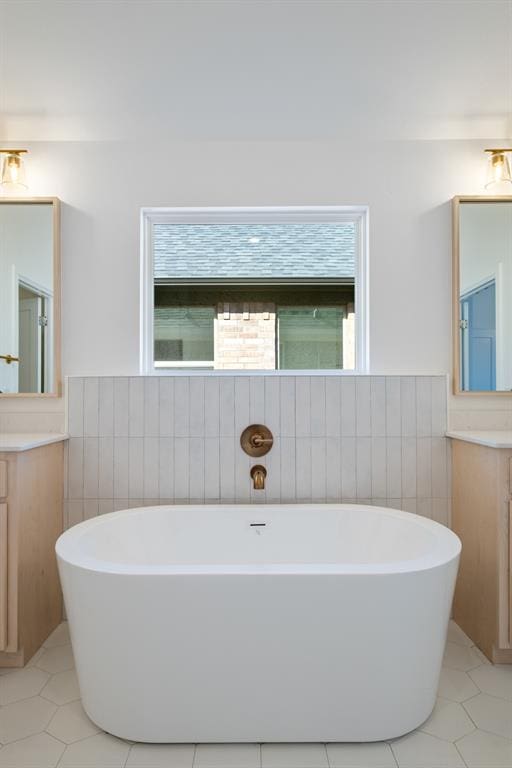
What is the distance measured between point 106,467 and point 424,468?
151 cm

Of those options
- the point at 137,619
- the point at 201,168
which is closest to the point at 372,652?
the point at 137,619

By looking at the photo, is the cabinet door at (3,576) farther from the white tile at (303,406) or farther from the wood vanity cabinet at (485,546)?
the wood vanity cabinet at (485,546)

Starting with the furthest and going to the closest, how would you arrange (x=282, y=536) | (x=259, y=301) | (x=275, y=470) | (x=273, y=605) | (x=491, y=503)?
1. (x=259, y=301)
2. (x=275, y=470)
3. (x=282, y=536)
4. (x=491, y=503)
5. (x=273, y=605)

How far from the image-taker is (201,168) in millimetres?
2285

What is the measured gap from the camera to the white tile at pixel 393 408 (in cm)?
223

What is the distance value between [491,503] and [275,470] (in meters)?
0.92

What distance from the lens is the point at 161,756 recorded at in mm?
1368

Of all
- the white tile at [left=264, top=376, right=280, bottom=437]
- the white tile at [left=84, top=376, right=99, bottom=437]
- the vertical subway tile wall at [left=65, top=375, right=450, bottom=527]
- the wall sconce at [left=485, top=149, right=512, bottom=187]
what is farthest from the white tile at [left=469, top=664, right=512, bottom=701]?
the wall sconce at [left=485, top=149, right=512, bottom=187]

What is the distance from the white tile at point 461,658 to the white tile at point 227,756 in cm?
87

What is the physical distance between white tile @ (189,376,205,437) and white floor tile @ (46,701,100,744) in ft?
3.67

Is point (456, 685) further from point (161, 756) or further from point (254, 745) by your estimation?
point (161, 756)

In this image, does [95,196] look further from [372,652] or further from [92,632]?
[372,652]

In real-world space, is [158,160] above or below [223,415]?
above

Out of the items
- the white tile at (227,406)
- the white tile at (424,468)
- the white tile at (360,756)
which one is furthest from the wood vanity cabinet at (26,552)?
the white tile at (424,468)
